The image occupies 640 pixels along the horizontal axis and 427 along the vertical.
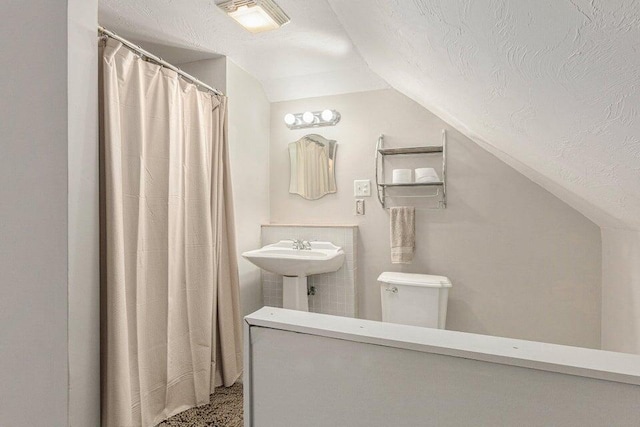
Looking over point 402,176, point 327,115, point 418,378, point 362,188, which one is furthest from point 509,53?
point 327,115

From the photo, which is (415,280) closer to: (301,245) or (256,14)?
(301,245)

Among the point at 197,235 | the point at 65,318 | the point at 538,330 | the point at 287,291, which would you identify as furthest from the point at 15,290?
the point at 538,330

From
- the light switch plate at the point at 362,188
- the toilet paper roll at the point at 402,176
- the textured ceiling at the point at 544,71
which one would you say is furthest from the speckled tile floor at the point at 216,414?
the textured ceiling at the point at 544,71

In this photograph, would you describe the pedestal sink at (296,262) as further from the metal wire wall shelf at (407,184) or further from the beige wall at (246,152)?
the metal wire wall shelf at (407,184)

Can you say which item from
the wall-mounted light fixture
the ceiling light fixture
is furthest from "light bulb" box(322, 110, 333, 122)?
the ceiling light fixture

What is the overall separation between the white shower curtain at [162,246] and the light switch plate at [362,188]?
3.14 ft

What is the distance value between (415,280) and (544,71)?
5.31ft

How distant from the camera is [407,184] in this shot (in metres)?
2.24

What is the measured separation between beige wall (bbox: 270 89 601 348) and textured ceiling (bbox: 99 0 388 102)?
160 millimetres

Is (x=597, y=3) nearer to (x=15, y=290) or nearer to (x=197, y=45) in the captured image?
(x=15, y=290)

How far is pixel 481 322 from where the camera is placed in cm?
222

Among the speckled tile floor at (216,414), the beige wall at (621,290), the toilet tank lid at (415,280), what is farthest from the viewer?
the toilet tank lid at (415,280)

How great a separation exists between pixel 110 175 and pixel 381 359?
123cm

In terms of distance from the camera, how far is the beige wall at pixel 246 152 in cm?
226
